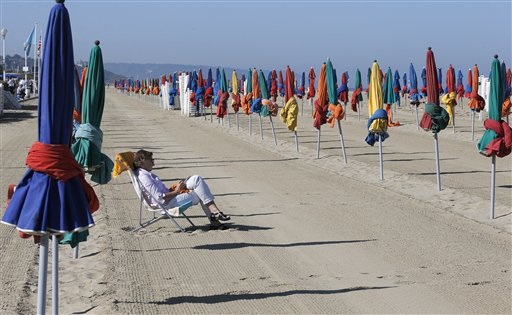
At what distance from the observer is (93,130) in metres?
8.02

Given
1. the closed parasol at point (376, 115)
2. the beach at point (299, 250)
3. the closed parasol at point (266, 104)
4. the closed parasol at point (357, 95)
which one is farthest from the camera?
the closed parasol at point (357, 95)

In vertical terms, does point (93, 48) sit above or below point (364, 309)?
above

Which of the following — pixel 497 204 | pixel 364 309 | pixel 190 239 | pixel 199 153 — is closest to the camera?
pixel 364 309

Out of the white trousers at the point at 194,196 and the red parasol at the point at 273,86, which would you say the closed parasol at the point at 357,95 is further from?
the white trousers at the point at 194,196

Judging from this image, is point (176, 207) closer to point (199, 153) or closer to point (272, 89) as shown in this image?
point (199, 153)

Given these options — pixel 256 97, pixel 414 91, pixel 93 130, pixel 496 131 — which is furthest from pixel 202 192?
pixel 414 91

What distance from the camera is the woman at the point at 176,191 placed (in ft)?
30.2

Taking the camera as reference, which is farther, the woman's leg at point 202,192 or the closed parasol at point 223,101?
the closed parasol at point 223,101

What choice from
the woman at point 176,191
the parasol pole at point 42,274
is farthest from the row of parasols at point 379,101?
the parasol pole at point 42,274

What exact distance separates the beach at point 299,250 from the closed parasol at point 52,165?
1.20 metres

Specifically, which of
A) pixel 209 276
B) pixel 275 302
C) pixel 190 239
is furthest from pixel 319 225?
pixel 275 302

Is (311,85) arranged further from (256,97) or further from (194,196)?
(194,196)

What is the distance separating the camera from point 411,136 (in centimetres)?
2538

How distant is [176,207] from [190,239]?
51cm
